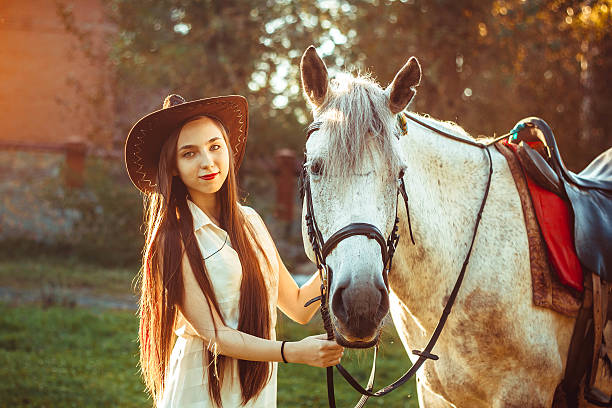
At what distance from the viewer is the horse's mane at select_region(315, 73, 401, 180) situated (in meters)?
1.80

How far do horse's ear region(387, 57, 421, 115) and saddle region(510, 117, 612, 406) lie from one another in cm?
69

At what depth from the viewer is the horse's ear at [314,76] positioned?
199 centimetres

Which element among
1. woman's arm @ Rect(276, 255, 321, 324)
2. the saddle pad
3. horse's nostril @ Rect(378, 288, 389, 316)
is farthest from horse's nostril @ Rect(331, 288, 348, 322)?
the saddle pad

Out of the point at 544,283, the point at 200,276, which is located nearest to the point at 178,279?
the point at 200,276

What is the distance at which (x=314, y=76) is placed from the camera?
2.02 meters

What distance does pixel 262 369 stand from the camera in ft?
6.97

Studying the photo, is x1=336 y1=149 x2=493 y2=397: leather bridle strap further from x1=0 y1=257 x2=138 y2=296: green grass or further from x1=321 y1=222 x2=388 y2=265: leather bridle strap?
x1=0 y1=257 x2=138 y2=296: green grass

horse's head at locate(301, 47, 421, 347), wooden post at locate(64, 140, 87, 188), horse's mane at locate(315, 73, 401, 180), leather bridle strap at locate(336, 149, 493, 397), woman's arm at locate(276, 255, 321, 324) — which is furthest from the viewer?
wooden post at locate(64, 140, 87, 188)

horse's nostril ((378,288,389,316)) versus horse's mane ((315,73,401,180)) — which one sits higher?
horse's mane ((315,73,401,180))

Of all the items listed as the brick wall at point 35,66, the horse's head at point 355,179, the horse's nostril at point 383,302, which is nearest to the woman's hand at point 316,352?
the horse's head at point 355,179

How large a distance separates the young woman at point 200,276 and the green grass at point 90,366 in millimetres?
1673

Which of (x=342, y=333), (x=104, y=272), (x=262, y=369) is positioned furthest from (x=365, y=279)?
(x=104, y=272)

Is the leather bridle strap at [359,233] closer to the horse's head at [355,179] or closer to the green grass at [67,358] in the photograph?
the horse's head at [355,179]

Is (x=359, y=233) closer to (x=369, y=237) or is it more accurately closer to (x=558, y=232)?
(x=369, y=237)
